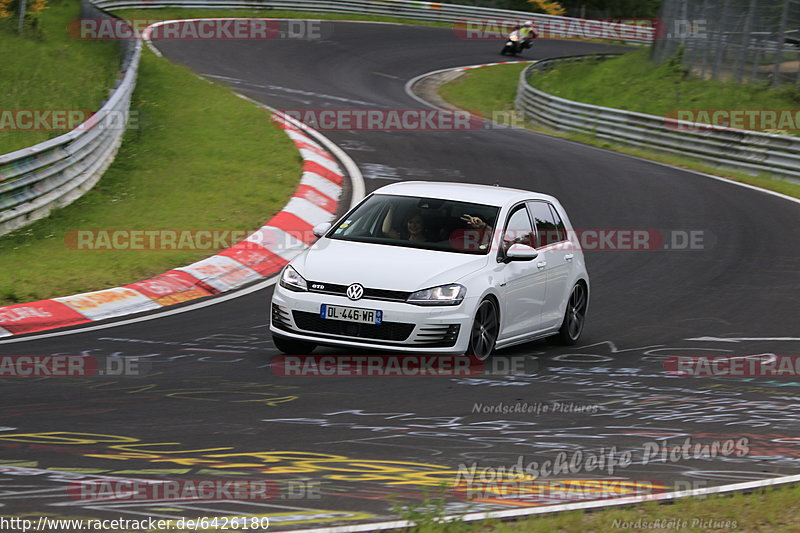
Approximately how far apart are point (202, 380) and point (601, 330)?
4824 millimetres

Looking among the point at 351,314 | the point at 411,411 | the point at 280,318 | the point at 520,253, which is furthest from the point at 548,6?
the point at 411,411

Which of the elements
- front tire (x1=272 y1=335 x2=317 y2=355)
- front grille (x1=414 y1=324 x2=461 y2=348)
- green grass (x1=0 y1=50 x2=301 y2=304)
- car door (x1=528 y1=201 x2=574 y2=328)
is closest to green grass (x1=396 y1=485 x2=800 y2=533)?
front grille (x1=414 y1=324 x2=461 y2=348)

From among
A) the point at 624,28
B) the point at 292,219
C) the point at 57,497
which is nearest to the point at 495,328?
the point at 57,497

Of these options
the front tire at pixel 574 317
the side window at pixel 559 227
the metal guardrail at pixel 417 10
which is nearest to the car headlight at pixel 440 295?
the front tire at pixel 574 317

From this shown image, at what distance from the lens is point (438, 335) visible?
8.98 m

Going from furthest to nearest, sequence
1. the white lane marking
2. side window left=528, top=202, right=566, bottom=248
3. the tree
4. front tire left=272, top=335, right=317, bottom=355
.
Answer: the tree, the white lane marking, side window left=528, top=202, right=566, bottom=248, front tire left=272, top=335, right=317, bottom=355

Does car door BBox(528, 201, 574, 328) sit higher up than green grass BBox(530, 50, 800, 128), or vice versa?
car door BBox(528, 201, 574, 328)

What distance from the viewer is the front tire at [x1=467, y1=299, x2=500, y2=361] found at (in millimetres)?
9242

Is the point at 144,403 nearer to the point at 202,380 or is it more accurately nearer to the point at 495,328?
the point at 202,380

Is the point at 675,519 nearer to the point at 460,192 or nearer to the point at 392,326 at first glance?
the point at 392,326

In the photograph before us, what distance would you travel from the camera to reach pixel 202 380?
8.41 meters

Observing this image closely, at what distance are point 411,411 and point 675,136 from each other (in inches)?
785

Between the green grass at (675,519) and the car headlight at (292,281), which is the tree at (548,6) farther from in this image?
the green grass at (675,519)

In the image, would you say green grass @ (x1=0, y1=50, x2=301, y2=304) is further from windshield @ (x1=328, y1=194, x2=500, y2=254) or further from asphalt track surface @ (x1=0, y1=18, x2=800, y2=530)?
windshield @ (x1=328, y1=194, x2=500, y2=254)
